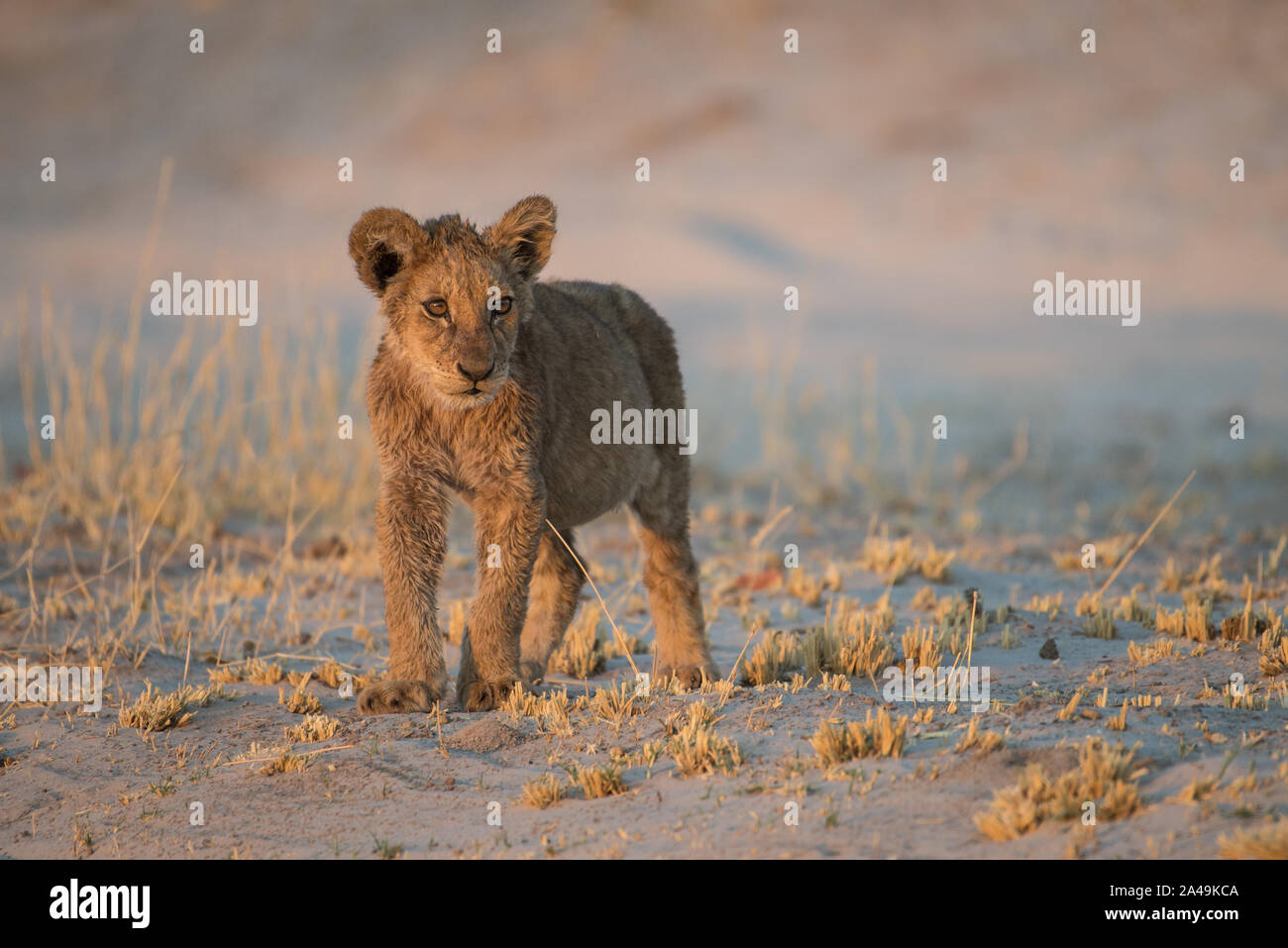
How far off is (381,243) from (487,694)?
93.6 inches

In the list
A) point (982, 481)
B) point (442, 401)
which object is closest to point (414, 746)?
point (442, 401)

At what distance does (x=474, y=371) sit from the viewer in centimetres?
607

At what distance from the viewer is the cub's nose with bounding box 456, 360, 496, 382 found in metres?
→ 6.07

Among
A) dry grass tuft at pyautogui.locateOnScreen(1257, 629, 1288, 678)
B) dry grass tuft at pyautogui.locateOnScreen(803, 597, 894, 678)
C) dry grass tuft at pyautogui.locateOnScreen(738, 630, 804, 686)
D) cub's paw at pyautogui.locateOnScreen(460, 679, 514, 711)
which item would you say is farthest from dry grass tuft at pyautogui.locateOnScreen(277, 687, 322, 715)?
dry grass tuft at pyautogui.locateOnScreen(1257, 629, 1288, 678)

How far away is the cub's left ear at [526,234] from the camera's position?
22.3ft

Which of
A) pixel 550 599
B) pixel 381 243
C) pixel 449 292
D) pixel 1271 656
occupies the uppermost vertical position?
pixel 381 243

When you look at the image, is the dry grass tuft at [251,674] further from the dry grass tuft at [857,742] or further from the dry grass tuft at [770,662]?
the dry grass tuft at [857,742]

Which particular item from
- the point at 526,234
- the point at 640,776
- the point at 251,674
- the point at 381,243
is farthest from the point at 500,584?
the point at 251,674

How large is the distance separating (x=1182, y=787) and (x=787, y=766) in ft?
4.86

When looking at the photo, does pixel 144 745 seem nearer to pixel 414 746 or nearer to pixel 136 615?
pixel 414 746

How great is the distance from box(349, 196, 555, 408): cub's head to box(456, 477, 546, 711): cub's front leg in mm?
550

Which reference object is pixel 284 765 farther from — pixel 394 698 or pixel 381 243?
pixel 381 243

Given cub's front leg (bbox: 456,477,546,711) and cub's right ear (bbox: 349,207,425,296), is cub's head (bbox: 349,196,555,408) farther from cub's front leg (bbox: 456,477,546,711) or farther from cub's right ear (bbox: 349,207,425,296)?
cub's front leg (bbox: 456,477,546,711)

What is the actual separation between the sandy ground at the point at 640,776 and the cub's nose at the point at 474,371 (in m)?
1.63
